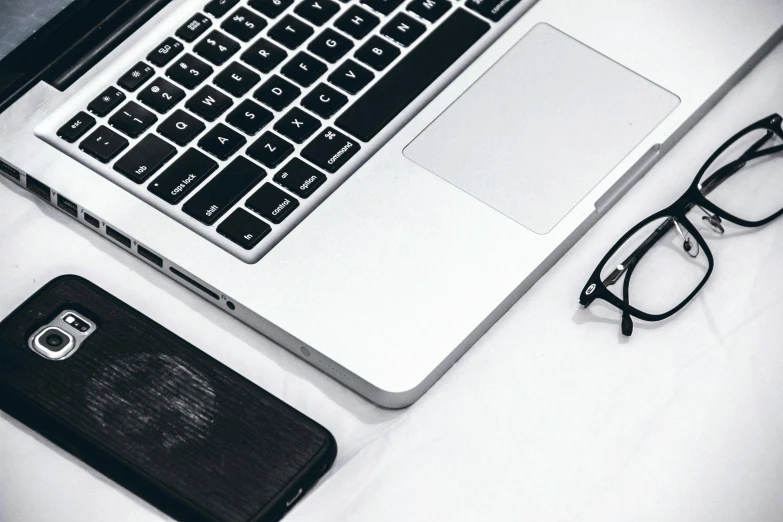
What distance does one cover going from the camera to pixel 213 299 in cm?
65

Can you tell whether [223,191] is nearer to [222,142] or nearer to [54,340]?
[222,142]

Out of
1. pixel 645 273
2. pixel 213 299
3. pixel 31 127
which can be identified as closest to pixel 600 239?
pixel 645 273

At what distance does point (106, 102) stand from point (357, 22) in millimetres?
182

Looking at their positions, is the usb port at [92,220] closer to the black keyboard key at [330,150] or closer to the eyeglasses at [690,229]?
the black keyboard key at [330,150]

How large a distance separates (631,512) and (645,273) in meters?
0.17

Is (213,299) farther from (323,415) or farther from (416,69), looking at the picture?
(416,69)

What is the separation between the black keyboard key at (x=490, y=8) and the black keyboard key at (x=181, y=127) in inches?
8.6

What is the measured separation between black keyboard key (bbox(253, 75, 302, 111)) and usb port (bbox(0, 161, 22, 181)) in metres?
0.17

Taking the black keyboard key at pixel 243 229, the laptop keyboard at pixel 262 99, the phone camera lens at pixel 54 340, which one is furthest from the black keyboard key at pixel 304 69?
the phone camera lens at pixel 54 340

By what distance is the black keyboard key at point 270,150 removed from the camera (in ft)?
2.17

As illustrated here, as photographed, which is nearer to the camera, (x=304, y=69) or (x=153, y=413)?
(x=153, y=413)

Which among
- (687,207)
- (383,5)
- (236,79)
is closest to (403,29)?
(383,5)

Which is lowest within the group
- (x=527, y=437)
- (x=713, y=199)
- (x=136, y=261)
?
(x=136, y=261)

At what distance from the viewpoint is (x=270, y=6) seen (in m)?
0.73
